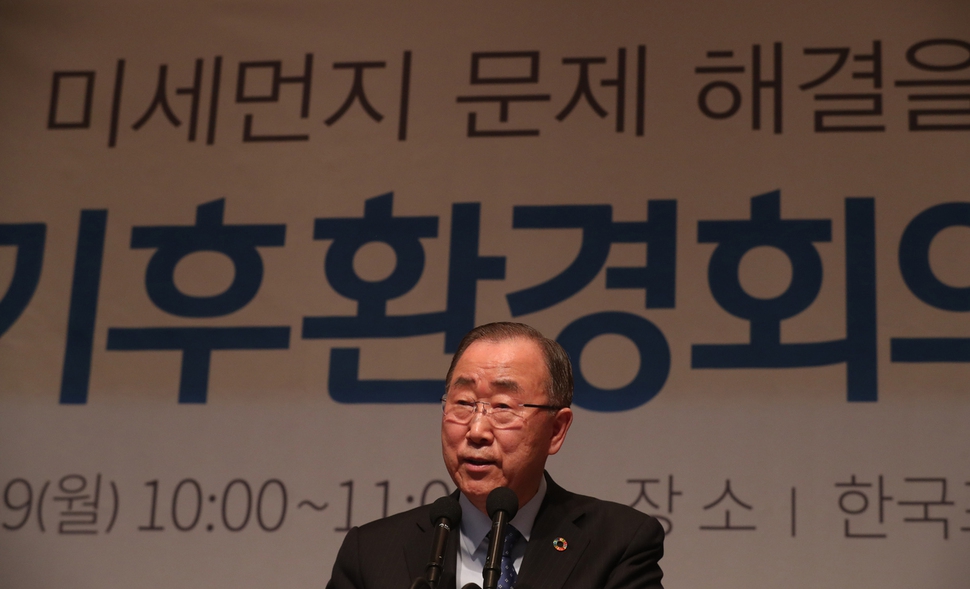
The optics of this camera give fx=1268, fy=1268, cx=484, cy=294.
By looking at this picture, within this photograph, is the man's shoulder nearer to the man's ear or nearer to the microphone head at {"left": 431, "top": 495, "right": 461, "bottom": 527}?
the man's ear

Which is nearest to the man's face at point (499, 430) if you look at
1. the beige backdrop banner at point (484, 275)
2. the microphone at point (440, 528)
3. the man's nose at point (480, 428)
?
the man's nose at point (480, 428)

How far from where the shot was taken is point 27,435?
11.6 ft

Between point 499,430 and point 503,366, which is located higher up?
point 503,366

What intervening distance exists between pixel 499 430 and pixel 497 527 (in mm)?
298

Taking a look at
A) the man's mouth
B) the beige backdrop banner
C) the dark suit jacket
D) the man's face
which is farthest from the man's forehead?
the beige backdrop banner

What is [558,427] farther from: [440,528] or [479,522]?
[440,528]

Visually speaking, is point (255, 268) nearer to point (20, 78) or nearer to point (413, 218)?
point (413, 218)

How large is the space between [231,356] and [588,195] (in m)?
1.08

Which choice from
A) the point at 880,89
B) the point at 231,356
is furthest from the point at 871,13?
the point at 231,356

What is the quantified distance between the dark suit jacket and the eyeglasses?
0.61 feet

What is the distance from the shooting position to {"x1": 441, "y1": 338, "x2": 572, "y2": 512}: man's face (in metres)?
2.11

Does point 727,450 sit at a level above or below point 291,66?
below

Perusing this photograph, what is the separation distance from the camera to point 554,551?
209 cm

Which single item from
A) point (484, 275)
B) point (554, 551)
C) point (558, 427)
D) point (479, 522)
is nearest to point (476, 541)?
point (479, 522)
